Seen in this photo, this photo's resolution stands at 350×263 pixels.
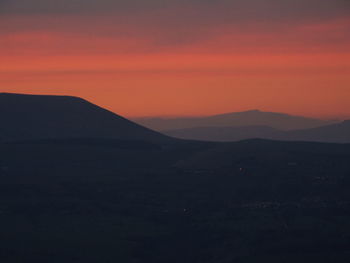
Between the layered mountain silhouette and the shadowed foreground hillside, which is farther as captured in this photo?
the layered mountain silhouette

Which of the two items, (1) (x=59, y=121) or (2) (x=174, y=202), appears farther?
(1) (x=59, y=121)

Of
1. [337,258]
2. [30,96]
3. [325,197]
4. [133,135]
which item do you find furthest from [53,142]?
[337,258]

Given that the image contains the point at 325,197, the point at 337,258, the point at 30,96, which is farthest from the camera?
the point at 30,96

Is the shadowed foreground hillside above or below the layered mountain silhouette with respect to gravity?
below

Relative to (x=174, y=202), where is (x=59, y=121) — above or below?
above

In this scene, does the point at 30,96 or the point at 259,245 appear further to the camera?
the point at 30,96

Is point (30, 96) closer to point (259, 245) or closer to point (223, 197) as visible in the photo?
point (223, 197)

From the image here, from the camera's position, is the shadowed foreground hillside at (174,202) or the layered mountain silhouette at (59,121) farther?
the layered mountain silhouette at (59,121)

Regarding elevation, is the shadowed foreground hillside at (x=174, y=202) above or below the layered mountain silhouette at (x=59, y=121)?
below
